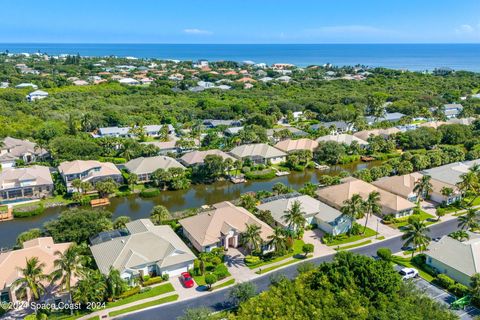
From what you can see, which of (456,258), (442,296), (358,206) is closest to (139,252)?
(358,206)

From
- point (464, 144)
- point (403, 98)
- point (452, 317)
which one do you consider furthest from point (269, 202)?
point (403, 98)

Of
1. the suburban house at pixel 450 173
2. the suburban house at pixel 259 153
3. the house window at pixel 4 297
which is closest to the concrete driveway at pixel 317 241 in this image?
the suburban house at pixel 450 173

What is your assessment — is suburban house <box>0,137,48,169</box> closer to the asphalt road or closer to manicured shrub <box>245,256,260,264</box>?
manicured shrub <box>245,256,260,264</box>

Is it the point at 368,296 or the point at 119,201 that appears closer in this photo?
the point at 368,296

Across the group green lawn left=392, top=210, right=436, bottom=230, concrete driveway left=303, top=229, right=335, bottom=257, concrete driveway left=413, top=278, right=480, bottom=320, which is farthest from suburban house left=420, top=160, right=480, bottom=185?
concrete driveway left=413, top=278, right=480, bottom=320

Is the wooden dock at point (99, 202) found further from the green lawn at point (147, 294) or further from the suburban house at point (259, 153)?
the suburban house at point (259, 153)

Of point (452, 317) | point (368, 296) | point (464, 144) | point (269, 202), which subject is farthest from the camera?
point (464, 144)

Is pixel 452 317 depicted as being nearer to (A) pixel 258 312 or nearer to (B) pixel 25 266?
(A) pixel 258 312
